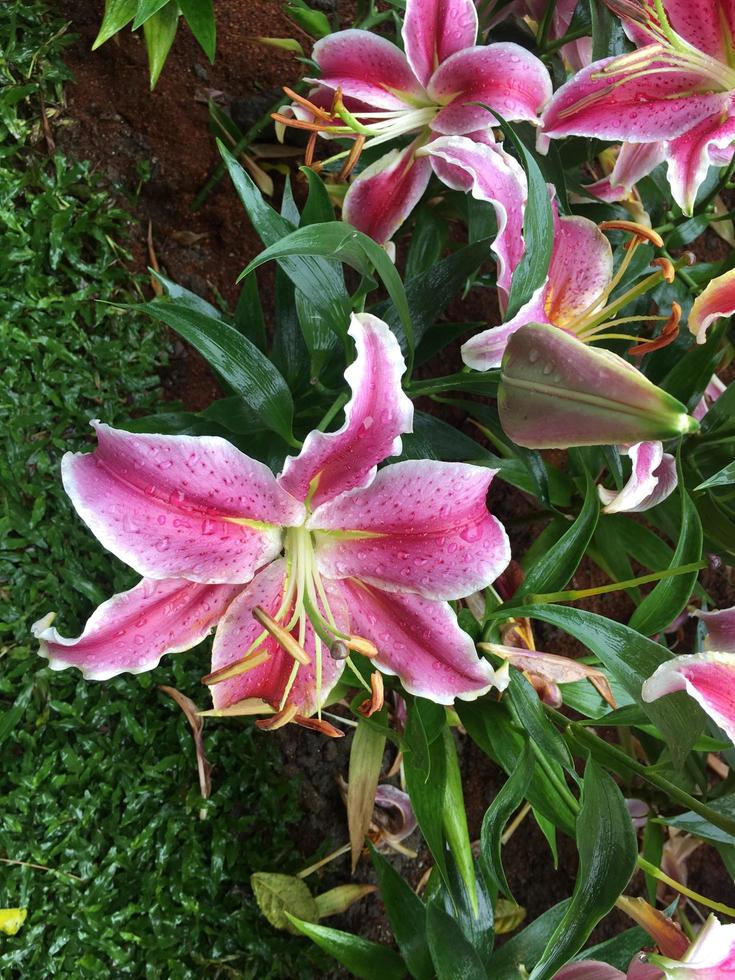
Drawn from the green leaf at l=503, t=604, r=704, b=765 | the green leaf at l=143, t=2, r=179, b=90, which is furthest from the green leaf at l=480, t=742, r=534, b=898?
the green leaf at l=143, t=2, r=179, b=90

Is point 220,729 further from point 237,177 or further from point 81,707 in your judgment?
point 237,177

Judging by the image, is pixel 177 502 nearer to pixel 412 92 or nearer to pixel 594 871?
pixel 594 871

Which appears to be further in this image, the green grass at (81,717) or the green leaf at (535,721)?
the green grass at (81,717)

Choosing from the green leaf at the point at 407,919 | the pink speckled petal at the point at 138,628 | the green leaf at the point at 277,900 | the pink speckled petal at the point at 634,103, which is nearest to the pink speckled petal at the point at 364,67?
the pink speckled petal at the point at 634,103

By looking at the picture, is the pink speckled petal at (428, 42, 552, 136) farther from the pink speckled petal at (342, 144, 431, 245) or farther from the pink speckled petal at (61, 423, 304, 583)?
the pink speckled petal at (61, 423, 304, 583)

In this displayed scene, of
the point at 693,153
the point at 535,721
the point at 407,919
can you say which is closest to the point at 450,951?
the point at 407,919

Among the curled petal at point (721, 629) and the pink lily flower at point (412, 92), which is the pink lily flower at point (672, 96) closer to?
the pink lily flower at point (412, 92)
